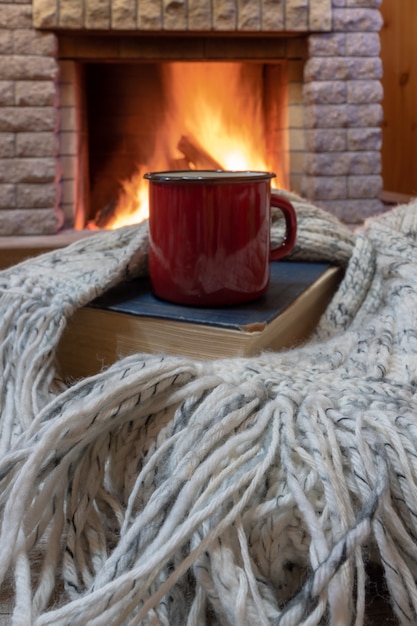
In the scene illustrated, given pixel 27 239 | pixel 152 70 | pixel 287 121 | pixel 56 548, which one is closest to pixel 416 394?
pixel 56 548

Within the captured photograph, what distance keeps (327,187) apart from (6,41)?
0.98m

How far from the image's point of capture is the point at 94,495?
0.35 m

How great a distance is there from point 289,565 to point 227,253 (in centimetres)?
25

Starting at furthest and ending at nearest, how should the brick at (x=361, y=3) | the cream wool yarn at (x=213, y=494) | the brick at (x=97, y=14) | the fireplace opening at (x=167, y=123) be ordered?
the fireplace opening at (x=167, y=123), the brick at (x=361, y=3), the brick at (x=97, y=14), the cream wool yarn at (x=213, y=494)

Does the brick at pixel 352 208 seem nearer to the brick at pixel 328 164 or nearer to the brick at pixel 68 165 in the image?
the brick at pixel 328 164

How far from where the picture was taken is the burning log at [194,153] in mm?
2082

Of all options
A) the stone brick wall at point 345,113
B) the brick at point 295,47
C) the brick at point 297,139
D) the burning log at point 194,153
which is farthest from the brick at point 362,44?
the burning log at point 194,153

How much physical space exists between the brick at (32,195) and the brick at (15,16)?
421 millimetres

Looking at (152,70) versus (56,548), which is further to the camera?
(152,70)

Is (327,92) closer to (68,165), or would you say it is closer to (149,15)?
(149,15)

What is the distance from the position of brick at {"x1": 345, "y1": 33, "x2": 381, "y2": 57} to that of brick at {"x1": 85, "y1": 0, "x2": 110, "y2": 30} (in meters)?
0.67

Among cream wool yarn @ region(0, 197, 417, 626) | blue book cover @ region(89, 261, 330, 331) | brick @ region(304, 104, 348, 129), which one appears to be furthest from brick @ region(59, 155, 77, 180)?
cream wool yarn @ region(0, 197, 417, 626)

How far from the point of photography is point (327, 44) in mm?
1857

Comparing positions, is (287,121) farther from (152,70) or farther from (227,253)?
(227,253)
